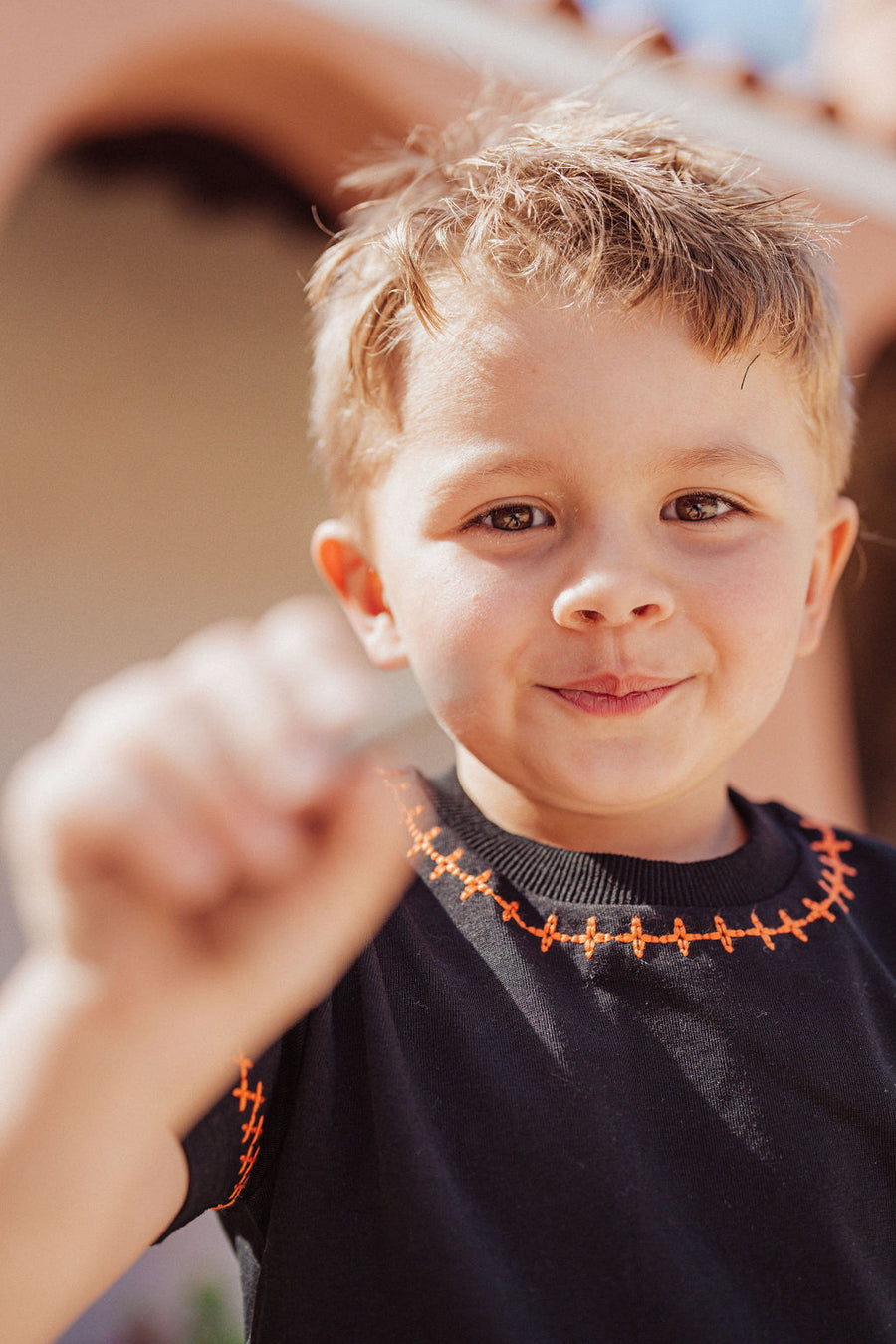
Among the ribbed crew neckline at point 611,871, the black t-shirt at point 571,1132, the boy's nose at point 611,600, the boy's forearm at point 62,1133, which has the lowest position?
the black t-shirt at point 571,1132

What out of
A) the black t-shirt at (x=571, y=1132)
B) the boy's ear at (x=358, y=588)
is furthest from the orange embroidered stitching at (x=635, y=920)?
the boy's ear at (x=358, y=588)

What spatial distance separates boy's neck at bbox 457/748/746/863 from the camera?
2.96 ft

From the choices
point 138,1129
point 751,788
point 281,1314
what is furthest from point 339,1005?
point 751,788

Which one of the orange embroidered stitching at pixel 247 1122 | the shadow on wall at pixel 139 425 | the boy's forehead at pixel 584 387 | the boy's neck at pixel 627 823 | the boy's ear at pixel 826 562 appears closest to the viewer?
the orange embroidered stitching at pixel 247 1122

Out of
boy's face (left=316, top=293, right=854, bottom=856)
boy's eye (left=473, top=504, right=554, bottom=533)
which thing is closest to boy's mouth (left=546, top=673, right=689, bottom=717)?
boy's face (left=316, top=293, right=854, bottom=856)

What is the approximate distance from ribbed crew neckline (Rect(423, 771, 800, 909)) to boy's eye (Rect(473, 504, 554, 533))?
236 millimetres

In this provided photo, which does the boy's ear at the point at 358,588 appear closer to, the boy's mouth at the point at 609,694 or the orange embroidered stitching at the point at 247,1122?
the boy's mouth at the point at 609,694

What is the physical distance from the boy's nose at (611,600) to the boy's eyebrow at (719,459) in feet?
0.27

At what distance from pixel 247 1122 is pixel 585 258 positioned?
62 centimetres

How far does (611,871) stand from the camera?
0.85 metres

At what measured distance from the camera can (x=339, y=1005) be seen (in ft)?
2.49

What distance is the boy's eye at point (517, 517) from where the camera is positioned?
81cm

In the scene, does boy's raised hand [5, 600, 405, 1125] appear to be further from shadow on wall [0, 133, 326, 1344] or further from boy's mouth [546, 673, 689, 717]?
shadow on wall [0, 133, 326, 1344]

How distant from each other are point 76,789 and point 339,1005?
16.1 inches
